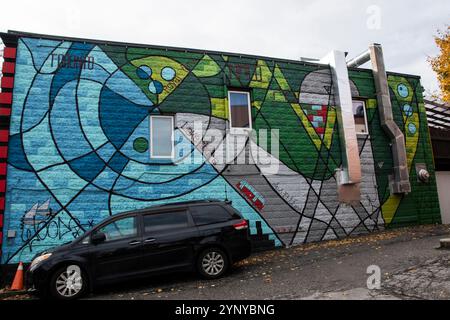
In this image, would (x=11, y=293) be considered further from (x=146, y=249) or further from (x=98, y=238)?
(x=146, y=249)

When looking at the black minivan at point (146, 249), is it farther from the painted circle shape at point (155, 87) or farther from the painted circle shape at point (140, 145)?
the painted circle shape at point (155, 87)

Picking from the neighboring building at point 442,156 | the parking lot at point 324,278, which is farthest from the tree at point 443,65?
the parking lot at point 324,278

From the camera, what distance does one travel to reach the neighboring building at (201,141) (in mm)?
9336

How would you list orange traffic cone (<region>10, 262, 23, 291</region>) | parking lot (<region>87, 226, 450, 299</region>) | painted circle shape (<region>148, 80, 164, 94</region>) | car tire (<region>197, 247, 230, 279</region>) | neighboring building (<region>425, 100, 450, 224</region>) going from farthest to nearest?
neighboring building (<region>425, 100, 450, 224</region>)
painted circle shape (<region>148, 80, 164, 94</region>)
orange traffic cone (<region>10, 262, 23, 291</region>)
car tire (<region>197, 247, 230, 279</region>)
parking lot (<region>87, 226, 450, 299</region>)

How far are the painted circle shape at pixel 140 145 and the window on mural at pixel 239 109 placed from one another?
2742 mm

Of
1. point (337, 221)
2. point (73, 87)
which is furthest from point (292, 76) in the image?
point (73, 87)

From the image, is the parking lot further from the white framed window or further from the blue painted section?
the white framed window

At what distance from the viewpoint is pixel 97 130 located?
9.91 m

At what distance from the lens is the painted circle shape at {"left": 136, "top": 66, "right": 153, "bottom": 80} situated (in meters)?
10.6

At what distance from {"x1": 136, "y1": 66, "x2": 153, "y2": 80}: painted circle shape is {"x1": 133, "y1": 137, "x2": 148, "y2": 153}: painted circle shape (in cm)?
183

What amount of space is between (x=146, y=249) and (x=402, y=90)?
38.1 feet

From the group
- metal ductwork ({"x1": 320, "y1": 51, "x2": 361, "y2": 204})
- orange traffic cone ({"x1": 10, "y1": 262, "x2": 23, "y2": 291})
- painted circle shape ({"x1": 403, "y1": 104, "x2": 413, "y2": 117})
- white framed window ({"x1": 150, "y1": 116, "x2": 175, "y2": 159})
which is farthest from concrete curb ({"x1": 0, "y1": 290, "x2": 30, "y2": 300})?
painted circle shape ({"x1": 403, "y1": 104, "x2": 413, "y2": 117})

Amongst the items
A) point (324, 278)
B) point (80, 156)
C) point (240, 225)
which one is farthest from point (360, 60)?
point (80, 156)

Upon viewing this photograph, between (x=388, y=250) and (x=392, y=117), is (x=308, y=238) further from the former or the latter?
(x=392, y=117)
